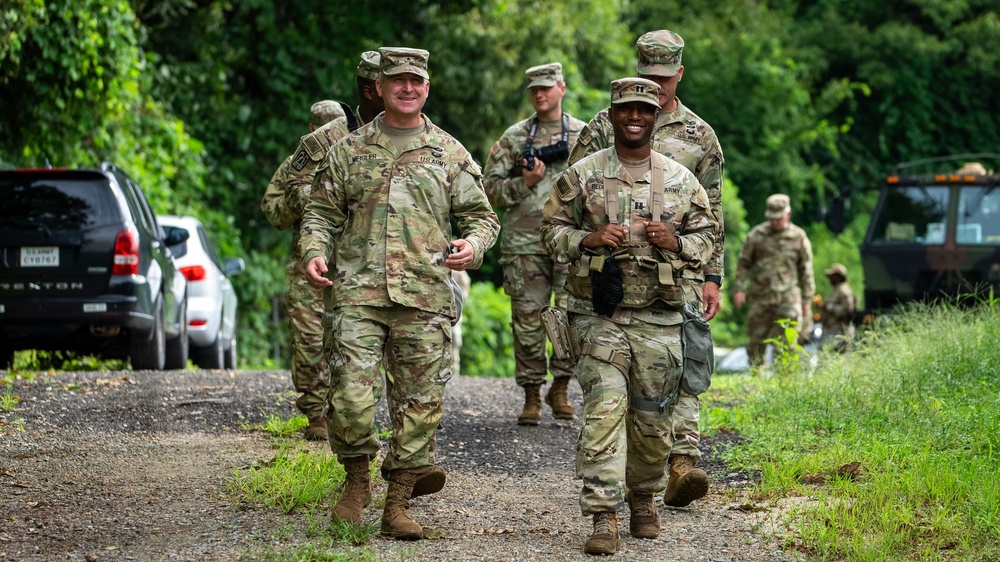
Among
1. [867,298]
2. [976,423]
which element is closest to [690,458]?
[976,423]

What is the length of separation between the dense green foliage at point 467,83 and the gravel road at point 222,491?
16.9 ft

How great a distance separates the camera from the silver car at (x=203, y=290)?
14094 mm

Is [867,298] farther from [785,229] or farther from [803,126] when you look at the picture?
[803,126]

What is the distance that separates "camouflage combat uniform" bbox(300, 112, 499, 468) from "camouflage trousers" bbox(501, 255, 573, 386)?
278 centimetres

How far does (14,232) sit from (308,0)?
38.4 ft

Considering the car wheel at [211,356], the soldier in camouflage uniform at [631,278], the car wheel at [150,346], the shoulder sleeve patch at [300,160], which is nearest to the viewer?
the soldier in camouflage uniform at [631,278]

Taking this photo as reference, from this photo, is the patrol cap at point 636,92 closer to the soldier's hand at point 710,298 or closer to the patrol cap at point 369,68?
the soldier's hand at point 710,298

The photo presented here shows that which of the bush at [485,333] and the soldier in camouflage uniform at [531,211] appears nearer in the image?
the soldier in camouflage uniform at [531,211]

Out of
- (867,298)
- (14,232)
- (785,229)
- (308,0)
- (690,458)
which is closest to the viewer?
(690,458)

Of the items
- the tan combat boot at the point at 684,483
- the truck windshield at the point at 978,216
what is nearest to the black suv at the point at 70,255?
the tan combat boot at the point at 684,483

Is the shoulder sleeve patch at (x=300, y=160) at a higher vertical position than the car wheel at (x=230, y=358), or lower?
higher

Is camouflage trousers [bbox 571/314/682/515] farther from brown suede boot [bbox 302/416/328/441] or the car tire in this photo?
the car tire

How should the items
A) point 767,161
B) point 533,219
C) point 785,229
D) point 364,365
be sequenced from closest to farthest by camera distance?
point 364,365, point 533,219, point 785,229, point 767,161

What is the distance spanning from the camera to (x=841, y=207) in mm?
15883
